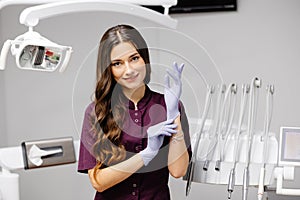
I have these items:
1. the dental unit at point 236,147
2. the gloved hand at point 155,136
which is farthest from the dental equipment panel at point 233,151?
the gloved hand at point 155,136

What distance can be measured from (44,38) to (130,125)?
0.33m

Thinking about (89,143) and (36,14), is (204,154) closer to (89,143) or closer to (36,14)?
(89,143)

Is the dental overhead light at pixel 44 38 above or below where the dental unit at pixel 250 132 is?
above

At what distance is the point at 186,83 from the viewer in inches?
55.2

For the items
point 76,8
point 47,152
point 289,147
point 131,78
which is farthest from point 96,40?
point 289,147

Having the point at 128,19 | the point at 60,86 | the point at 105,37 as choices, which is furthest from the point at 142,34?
the point at 60,86

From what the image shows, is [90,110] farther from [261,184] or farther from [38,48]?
[261,184]

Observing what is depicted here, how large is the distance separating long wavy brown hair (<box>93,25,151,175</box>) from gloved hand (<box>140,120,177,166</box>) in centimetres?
7

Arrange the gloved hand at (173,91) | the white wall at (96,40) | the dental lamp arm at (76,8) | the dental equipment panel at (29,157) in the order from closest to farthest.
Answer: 1. the dental lamp arm at (76,8)
2. the gloved hand at (173,91)
3. the dental equipment panel at (29,157)
4. the white wall at (96,40)

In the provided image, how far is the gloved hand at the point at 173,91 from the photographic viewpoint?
133 cm

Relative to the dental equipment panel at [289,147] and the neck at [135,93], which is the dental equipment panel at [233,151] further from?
the neck at [135,93]

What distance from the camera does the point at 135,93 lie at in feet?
4.65

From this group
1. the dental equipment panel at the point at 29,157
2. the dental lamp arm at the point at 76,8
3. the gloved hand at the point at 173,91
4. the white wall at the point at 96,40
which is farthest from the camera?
the white wall at the point at 96,40

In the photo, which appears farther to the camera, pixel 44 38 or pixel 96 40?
pixel 96 40
